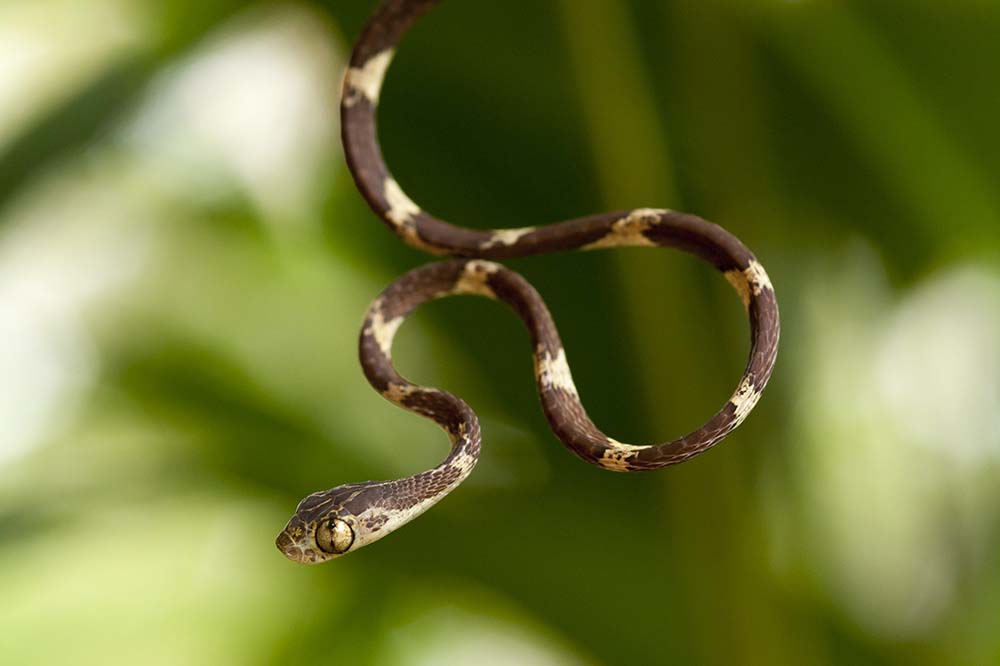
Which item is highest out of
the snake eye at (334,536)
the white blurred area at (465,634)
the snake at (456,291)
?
the snake at (456,291)

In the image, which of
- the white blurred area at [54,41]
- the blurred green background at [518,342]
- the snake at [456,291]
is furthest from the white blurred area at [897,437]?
the white blurred area at [54,41]

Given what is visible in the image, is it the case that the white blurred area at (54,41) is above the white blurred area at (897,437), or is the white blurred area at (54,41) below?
above

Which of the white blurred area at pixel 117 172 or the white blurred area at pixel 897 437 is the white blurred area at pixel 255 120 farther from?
the white blurred area at pixel 897 437

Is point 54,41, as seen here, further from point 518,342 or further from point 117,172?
point 518,342

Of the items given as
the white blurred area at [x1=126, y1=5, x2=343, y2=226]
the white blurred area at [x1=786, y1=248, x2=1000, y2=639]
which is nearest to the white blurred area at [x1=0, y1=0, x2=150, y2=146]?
the white blurred area at [x1=126, y1=5, x2=343, y2=226]

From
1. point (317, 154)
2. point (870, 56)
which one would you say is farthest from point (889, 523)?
point (317, 154)

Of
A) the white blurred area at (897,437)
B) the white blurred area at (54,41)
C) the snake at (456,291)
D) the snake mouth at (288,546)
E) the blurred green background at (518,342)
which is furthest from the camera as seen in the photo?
the white blurred area at (897,437)

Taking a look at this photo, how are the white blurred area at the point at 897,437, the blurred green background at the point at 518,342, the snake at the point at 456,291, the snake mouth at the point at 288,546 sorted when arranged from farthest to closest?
1. the white blurred area at the point at 897,437
2. the blurred green background at the point at 518,342
3. the snake mouth at the point at 288,546
4. the snake at the point at 456,291
